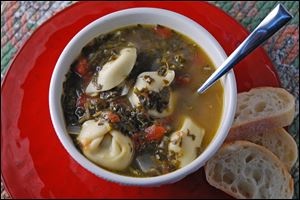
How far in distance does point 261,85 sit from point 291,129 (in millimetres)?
255

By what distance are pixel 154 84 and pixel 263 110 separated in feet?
1.62

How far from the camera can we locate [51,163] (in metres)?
2.01

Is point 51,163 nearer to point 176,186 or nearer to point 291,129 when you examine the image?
point 176,186

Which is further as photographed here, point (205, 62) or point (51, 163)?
point (51, 163)

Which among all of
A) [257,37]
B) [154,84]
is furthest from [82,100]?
[257,37]

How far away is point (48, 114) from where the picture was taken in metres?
2.06

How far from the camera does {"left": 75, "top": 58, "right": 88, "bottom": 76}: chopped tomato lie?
186cm

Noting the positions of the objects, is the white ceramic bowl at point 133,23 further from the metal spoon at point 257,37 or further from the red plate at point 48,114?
the red plate at point 48,114

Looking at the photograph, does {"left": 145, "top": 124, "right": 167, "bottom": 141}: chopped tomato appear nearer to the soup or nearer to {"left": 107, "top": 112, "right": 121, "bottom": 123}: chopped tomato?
the soup

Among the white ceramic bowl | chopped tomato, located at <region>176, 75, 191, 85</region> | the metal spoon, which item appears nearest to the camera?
the metal spoon

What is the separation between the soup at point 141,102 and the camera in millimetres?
1766

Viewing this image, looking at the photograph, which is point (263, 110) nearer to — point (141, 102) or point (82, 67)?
point (141, 102)

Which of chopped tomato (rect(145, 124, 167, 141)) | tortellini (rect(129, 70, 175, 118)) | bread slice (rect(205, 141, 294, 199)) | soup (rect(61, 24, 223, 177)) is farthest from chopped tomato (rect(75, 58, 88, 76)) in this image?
bread slice (rect(205, 141, 294, 199))

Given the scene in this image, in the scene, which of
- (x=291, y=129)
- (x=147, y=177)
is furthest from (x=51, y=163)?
(x=291, y=129)
